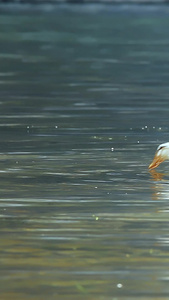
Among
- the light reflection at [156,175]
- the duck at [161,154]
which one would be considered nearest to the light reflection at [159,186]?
the light reflection at [156,175]

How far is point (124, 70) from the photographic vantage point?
89.7 feet

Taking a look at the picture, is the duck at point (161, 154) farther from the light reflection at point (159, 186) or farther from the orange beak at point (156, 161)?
the light reflection at point (159, 186)

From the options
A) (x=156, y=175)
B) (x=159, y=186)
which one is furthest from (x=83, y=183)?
(x=156, y=175)

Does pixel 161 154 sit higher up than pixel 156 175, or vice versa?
pixel 161 154

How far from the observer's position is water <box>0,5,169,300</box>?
8328 millimetres

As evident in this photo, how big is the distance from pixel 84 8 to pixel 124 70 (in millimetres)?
52097

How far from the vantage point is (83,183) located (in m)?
11.9

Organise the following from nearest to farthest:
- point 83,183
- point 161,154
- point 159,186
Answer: point 159,186, point 83,183, point 161,154

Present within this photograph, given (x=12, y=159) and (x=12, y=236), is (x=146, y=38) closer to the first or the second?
(x=12, y=159)

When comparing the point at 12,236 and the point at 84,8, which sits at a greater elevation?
the point at 84,8

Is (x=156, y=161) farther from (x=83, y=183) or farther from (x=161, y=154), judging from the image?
(x=83, y=183)

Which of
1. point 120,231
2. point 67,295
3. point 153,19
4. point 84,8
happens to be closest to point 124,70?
point 120,231

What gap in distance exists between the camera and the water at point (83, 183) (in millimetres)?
8328

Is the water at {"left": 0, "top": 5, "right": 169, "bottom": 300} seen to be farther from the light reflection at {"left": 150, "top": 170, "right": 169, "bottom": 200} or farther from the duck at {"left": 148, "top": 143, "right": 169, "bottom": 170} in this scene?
the duck at {"left": 148, "top": 143, "right": 169, "bottom": 170}
